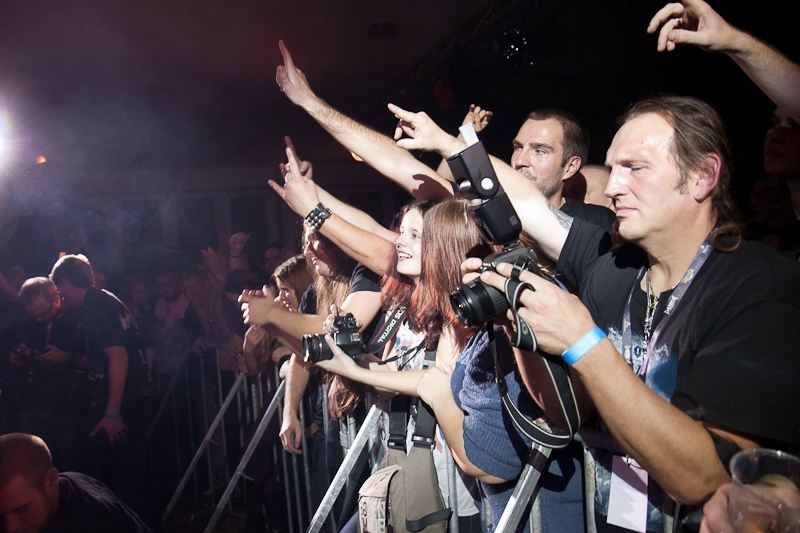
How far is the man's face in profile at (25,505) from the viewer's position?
2.24 m

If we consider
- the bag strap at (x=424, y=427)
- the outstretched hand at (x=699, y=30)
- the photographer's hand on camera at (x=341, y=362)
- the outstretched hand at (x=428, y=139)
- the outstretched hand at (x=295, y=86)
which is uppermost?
the outstretched hand at (x=295, y=86)

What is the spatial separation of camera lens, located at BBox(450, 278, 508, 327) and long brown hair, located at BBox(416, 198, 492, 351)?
652mm

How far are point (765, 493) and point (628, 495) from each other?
2.05ft

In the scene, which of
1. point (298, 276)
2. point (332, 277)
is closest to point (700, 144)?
point (332, 277)

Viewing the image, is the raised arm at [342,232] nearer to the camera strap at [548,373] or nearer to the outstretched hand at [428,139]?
the outstretched hand at [428,139]

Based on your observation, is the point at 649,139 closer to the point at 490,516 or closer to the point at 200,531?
the point at 490,516

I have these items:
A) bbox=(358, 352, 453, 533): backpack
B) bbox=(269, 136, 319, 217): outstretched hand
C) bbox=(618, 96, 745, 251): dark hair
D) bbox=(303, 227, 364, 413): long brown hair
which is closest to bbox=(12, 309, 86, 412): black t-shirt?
bbox=(303, 227, 364, 413): long brown hair

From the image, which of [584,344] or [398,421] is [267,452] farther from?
[584,344]

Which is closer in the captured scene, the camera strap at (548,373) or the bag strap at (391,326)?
the camera strap at (548,373)

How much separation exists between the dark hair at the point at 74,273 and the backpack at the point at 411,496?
3.44m

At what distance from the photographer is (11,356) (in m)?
4.22

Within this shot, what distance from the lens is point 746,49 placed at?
1474mm

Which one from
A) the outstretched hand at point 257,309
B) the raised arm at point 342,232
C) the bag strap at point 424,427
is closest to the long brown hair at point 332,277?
the raised arm at point 342,232

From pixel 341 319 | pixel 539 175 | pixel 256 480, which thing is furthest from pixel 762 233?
pixel 256 480
